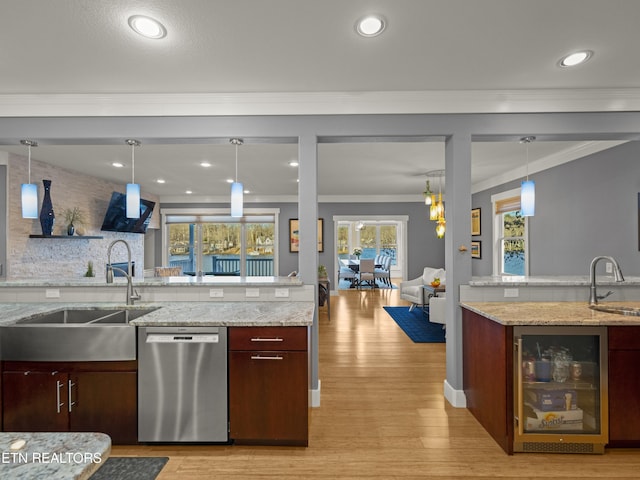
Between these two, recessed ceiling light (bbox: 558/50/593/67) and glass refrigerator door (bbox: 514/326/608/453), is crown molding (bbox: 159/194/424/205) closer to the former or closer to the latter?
recessed ceiling light (bbox: 558/50/593/67)

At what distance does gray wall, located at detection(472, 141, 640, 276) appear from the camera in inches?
130

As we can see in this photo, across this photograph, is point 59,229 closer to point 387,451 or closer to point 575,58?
point 387,451

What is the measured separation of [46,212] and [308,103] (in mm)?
4160

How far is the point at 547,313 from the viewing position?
7.00 feet

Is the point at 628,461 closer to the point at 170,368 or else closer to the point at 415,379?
the point at 415,379

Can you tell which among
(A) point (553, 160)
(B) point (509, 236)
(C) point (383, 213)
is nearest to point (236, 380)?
(A) point (553, 160)

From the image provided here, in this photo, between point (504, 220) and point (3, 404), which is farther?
point (504, 220)

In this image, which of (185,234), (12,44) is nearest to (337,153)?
(12,44)

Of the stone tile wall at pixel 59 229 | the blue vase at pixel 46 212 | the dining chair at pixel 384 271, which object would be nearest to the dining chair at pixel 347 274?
the dining chair at pixel 384 271

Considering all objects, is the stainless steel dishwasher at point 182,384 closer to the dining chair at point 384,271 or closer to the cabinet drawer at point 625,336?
the cabinet drawer at point 625,336

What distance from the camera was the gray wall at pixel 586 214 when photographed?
3.30m

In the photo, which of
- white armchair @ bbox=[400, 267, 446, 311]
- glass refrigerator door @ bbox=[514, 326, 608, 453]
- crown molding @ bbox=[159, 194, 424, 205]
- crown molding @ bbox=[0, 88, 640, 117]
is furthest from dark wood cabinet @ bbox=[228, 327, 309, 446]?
crown molding @ bbox=[159, 194, 424, 205]

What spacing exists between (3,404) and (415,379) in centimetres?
312

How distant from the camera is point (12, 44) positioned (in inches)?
77.1
